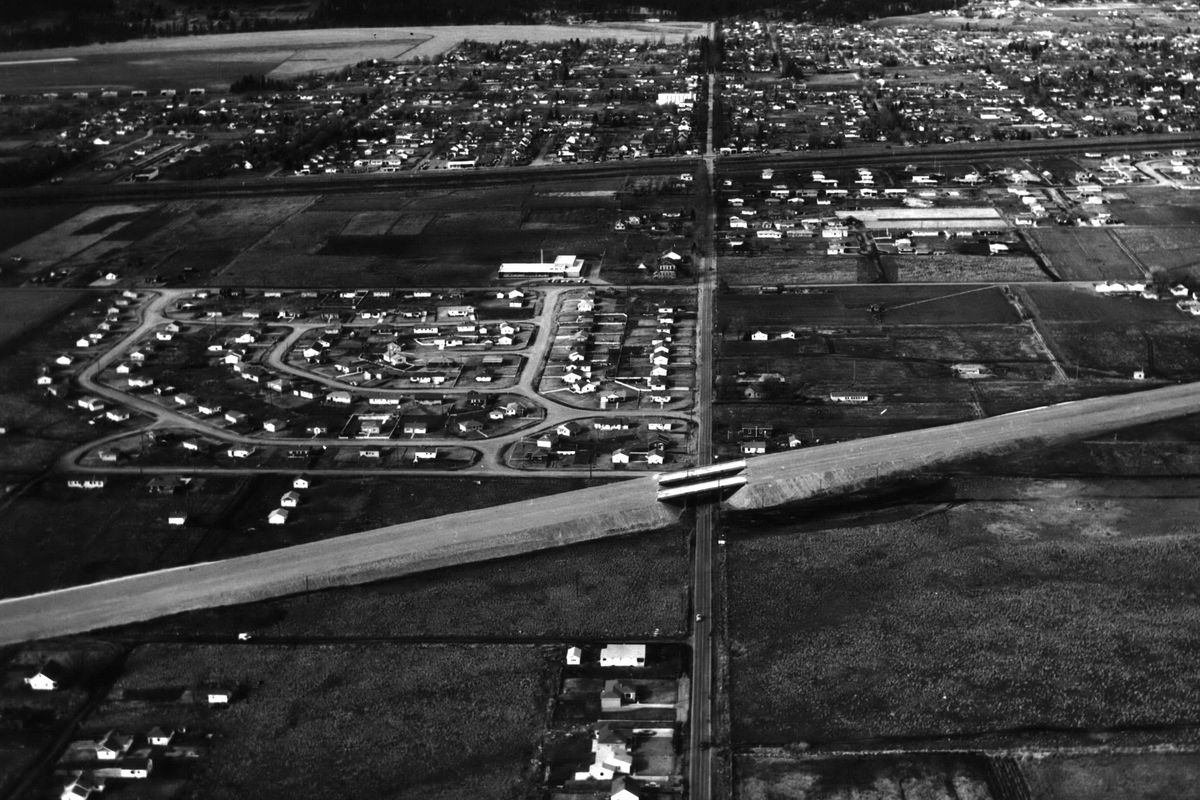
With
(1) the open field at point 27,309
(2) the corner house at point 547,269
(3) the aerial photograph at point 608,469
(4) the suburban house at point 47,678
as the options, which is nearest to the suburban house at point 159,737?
(3) the aerial photograph at point 608,469

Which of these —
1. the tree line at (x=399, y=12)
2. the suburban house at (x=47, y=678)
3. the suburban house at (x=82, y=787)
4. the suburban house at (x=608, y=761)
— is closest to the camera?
the suburban house at (x=82, y=787)

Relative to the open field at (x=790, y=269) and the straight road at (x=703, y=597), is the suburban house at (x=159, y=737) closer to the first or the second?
the straight road at (x=703, y=597)

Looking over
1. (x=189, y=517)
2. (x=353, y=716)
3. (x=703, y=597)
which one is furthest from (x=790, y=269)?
(x=353, y=716)

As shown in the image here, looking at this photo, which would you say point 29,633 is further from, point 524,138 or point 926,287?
point 524,138

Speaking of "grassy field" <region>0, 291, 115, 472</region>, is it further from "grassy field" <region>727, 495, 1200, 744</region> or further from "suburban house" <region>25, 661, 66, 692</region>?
"grassy field" <region>727, 495, 1200, 744</region>

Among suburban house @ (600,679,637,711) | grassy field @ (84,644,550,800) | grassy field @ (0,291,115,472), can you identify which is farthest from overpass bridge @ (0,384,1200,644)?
suburban house @ (600,679,637,711)

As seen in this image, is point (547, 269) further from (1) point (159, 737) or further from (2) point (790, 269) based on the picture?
(1) point (159, 737)
